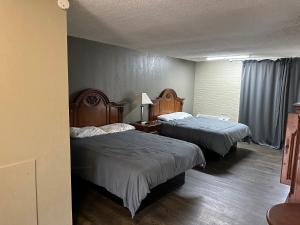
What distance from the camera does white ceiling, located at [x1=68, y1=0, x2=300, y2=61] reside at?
6.33 ft

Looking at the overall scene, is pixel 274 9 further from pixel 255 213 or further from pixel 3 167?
pixel 3 167

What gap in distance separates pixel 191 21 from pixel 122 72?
228 cm

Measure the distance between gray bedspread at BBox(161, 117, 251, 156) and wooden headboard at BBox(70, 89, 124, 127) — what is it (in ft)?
4.02

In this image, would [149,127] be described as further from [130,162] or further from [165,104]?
[130,162]

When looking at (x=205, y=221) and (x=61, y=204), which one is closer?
(x=61, y=204)

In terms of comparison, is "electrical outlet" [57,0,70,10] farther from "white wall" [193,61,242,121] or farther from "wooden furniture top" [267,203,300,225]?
"white wall" [193,61,242,121]

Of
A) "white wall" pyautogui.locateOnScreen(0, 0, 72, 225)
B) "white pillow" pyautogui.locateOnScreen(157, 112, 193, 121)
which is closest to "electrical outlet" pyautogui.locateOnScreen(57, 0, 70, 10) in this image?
"white wall" pyautogui.locateOnScreen(0, 0, 72, 225)

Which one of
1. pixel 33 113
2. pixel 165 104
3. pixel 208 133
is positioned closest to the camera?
pixel 33 113

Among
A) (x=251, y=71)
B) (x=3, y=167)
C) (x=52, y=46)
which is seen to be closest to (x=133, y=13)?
(x=52, y=46)

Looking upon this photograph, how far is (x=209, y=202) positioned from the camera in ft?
9.12

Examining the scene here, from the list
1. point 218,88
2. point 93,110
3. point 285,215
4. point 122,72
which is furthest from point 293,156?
point 218,88

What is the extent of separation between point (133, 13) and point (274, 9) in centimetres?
129

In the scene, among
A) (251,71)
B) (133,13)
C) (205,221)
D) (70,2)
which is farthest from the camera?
(251,71)

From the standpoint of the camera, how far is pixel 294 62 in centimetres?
486
